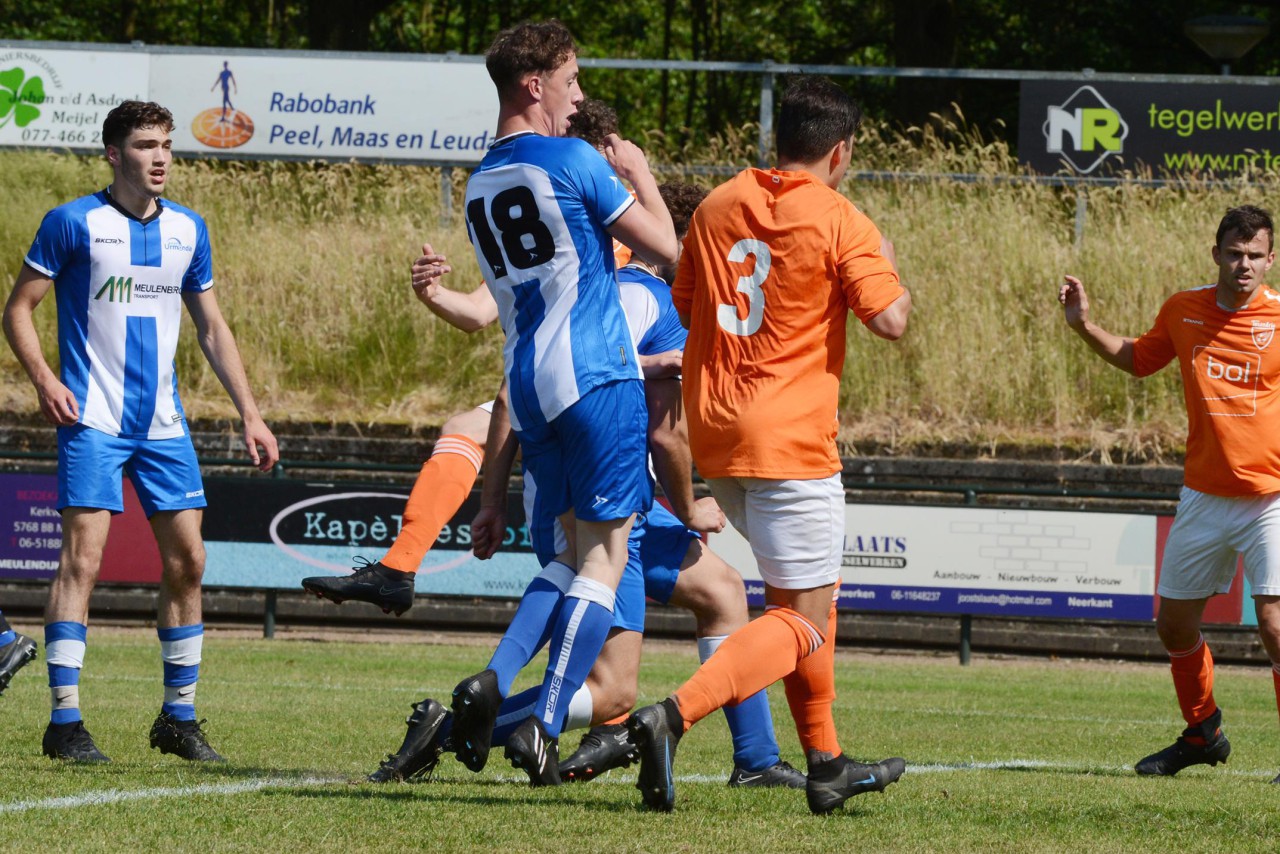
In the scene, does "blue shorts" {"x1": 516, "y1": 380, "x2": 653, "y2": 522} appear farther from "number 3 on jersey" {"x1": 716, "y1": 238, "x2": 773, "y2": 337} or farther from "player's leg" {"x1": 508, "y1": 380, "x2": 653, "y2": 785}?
"number 3 on jersey" {"x1": 716, "y1": 238, "x2": 773, "y2": 337}

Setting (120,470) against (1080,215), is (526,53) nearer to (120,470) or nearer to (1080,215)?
(120,470)

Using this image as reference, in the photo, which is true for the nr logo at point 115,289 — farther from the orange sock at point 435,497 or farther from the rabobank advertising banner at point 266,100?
the rabobank advertising banner at point 266,100

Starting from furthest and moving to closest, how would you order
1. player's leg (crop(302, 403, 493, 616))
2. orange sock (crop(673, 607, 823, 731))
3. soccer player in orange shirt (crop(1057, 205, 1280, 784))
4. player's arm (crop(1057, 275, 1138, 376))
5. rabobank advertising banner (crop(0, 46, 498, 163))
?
rabobank advertising banner (crop(0, 46, 498, 163)) → player's arm (crop(1057, 275, 1138, 376)) → soccer player in orange shirt (crop(1057, 205, 1280, 784)) → player's leg (crop(302, 403, 493, 616)) → orange sock (crop(673, 607, 823, 731))

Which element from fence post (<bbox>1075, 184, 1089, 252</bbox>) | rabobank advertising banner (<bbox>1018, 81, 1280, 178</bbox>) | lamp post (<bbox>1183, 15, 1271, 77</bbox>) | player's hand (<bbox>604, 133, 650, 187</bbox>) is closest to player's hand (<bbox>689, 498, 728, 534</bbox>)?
player's hand (<bbox>604, 133, 650, 187</bbox>)

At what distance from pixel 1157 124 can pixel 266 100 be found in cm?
975

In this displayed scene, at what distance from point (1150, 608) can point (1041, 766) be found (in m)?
5.94

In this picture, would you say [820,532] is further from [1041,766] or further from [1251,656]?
[1251,656]

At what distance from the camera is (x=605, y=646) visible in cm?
534

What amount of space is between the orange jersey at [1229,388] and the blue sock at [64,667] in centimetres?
466

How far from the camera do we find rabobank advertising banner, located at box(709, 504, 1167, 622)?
486 inches

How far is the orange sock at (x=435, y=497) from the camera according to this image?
530 centimetres

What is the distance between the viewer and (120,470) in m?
6.11

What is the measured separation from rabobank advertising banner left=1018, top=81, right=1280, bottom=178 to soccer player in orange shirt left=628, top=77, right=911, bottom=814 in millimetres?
12949

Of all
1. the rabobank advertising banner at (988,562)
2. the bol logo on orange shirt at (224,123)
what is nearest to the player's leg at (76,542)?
the rabobank advertising banner at (988,562)
